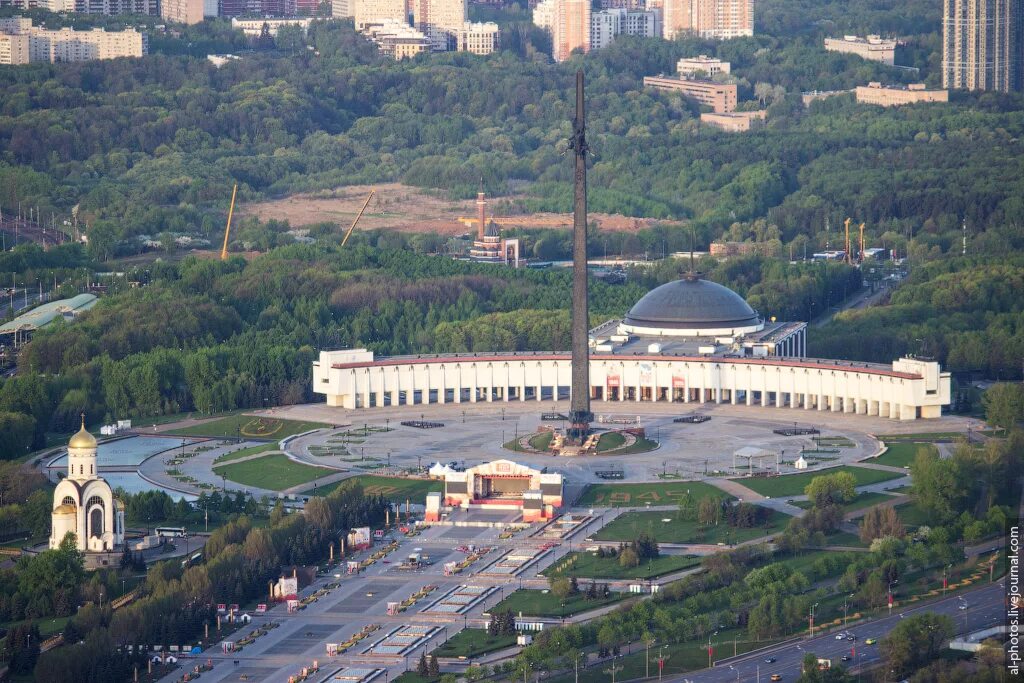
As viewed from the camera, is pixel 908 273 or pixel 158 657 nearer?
pixel 158 657

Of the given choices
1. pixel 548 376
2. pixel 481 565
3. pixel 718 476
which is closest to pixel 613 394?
pixel 548 376

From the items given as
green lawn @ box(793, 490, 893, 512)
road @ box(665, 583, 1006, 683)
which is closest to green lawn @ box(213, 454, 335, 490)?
green lawn @ box(793, 490, 893, 512)

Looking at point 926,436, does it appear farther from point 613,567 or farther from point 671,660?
point 671,660

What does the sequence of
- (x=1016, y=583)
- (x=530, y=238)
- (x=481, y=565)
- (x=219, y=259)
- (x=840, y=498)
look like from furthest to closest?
1. (x=530, y=238)
2. (x=219, y=259)
3. (x=840, y=498)
4. (x=481, y=565)
5. (x=1016, y=583)

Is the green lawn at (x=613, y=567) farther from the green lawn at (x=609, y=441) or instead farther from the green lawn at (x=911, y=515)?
the green lawn at (x=609, y=441)

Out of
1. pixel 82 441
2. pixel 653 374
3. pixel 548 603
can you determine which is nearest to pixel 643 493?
pixel 548 603

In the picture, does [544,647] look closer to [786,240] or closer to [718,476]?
[718,476]

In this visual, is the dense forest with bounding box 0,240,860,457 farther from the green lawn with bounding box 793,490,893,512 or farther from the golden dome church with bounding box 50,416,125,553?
the green lawn with bounding box 793,490,893,512

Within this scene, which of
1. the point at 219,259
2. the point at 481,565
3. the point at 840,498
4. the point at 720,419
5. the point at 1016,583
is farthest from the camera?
the point at 219,259
